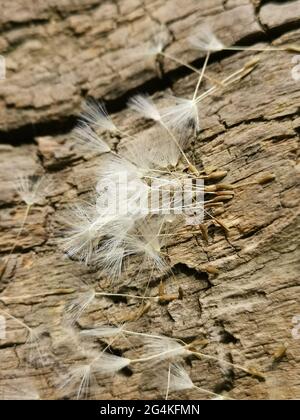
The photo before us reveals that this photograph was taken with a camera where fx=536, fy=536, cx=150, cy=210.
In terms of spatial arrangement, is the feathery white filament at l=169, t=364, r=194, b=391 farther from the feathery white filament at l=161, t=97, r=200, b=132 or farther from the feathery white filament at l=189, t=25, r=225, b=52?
the feathery white filament at l=189, t=25, r=225, b=52

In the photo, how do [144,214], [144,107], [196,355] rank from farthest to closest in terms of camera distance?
[144,107]
[144,214]
[196,355]

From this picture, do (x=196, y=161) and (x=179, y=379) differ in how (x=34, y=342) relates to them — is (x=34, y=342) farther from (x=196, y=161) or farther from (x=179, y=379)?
(x=196, y=161)

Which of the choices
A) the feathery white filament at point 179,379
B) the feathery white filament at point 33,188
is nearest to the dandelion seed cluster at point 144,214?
the feathery white filament at point 179,379

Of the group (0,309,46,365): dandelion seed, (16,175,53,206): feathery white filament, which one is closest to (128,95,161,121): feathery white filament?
(16,175,53,206): feathery white filament

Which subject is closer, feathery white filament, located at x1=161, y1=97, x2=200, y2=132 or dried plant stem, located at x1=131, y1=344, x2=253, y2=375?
dried plant stem, located at x1=131, y1=344, x2=253, y2=375

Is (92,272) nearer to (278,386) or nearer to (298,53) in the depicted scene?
(278,386)

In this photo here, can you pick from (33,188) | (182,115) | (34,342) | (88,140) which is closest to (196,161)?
(182,115)

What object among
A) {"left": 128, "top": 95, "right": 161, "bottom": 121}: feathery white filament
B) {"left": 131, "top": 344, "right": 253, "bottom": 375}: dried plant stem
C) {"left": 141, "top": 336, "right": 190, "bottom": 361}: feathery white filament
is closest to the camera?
{"left": 131, "top": 344, "right": 253, "bottom": 375}: dried plant stem

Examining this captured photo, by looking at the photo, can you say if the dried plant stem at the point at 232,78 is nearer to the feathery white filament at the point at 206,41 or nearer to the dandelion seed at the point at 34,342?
the feathery white filament at the point at 206,41

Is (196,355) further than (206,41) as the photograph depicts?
No
